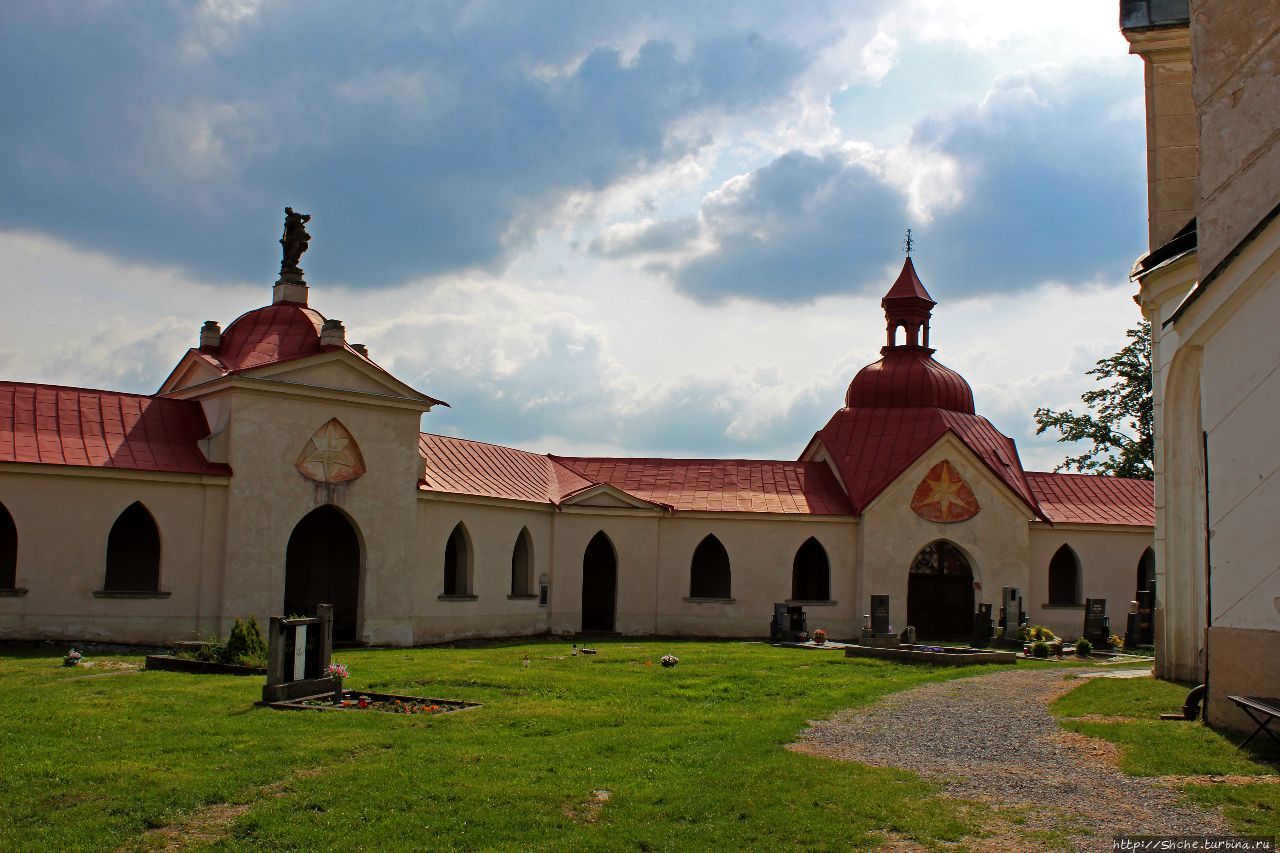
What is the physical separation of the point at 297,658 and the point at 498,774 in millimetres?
5853

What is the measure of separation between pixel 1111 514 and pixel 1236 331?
28.6 meters

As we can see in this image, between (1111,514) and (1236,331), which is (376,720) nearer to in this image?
(1236,331)

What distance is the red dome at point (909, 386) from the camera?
41.0 meters

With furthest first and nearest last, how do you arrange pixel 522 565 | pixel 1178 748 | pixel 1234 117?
pixel 522 565
pixel 1234 117
pixel 1178 748

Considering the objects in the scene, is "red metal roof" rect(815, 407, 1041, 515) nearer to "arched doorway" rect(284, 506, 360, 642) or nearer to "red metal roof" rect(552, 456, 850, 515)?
"red metal roof" rect(552, 456, 850, 515)

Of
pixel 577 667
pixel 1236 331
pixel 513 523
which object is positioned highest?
pixel 1236 331

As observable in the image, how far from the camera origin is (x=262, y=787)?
1082 centimetres

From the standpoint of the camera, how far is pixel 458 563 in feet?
107

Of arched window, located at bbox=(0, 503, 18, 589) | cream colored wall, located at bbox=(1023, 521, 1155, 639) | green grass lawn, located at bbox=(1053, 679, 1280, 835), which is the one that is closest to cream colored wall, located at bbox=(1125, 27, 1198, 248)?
green grass lawn, located at bbox=(1053, 679, 1280, 835)

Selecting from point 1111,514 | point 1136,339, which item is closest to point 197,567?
point 1111,514

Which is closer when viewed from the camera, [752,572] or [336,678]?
[336,678]

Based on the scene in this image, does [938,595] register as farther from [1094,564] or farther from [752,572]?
[752,572]

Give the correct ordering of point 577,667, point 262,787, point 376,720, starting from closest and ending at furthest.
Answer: point 262,787 < point 376,720 < point 577,667

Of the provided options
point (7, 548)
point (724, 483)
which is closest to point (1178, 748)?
point (7, 548)
